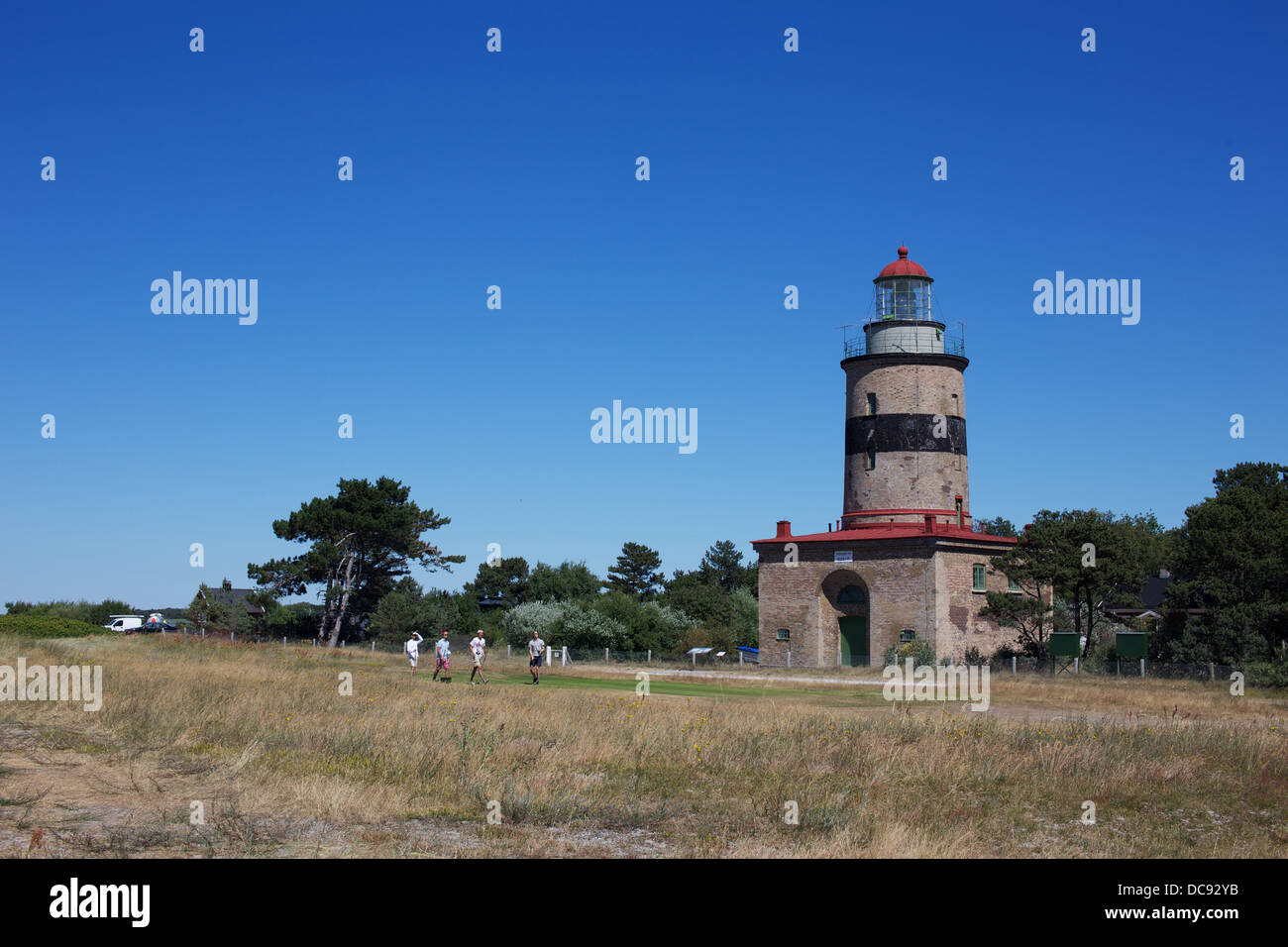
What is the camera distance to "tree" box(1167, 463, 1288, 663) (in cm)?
4234

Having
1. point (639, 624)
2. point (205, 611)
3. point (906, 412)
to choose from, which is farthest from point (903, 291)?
point (205, 611)

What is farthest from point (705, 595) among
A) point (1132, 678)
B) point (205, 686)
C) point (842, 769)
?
point (842, 769)

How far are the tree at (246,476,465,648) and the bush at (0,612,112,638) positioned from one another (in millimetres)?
23749

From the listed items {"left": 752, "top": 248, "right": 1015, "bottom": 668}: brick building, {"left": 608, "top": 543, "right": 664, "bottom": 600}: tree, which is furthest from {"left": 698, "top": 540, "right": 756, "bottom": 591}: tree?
{"left": 752, "top": 248, "right": 1015, "bottom": 668}: brick building

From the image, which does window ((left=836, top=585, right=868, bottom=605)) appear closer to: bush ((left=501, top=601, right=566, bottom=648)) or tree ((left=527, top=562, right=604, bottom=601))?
bush ((left=501, top=601, right=566, bottom=648))

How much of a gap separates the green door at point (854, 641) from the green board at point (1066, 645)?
8.99m

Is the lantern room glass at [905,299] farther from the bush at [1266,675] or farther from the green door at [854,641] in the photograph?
the bush at [1266,675]

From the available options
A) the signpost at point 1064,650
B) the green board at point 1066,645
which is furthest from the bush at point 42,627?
the green board at point 1066,645

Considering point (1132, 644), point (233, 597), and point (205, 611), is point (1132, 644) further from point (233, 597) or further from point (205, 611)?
point (233, 597)

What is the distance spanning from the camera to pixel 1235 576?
143 ft

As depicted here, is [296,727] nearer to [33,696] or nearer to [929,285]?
Result: [33,696]

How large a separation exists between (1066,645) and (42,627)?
134ft

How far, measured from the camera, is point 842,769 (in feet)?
56.5
